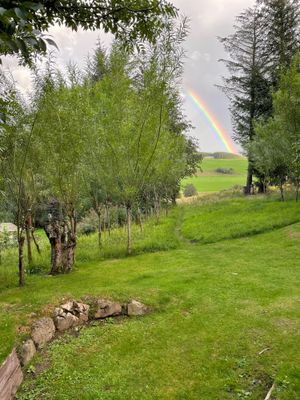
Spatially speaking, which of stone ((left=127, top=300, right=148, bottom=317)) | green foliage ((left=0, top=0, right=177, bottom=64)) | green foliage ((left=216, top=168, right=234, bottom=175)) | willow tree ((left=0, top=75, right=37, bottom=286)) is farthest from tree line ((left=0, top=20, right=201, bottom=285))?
green foliage ((left=216, top=168, right=234, bottom=175))

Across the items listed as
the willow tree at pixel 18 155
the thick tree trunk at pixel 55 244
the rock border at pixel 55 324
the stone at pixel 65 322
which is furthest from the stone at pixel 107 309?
the thick tree trunk at pixel 55 244

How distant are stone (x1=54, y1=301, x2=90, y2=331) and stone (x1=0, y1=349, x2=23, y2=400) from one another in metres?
1.59

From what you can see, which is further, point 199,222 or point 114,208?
point 114,208

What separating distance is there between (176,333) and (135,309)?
4.71 ft

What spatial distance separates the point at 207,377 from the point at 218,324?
1.97 metres

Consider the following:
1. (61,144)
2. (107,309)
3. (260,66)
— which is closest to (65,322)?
(107,309)

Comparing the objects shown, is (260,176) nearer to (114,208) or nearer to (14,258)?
(114,208)

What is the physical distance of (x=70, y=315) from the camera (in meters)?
7.86

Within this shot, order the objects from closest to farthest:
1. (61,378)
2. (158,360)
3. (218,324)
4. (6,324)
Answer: (61,378) < (158,360) < (6,324) < (218,324)

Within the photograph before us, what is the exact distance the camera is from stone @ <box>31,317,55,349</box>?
6.86 metres

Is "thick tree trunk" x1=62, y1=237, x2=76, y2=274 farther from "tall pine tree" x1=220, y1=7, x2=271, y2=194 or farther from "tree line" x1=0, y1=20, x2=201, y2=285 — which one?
"tall pine tree" x1=220, y1=7, x2=271, y2=194

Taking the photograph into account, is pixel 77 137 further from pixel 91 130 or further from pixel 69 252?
pixel 69 252

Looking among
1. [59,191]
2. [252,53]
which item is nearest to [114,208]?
[59,191]

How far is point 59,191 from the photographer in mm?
12172
